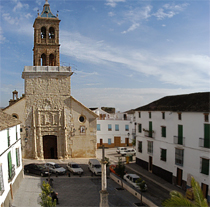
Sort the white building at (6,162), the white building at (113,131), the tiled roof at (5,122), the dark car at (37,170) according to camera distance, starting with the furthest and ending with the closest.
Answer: the white building at (113,131) < the dark car at (37,170) < the tiled roof at (5,122) < the white building at (6,162)

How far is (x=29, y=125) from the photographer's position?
105 feet

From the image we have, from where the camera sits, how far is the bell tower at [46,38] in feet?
108

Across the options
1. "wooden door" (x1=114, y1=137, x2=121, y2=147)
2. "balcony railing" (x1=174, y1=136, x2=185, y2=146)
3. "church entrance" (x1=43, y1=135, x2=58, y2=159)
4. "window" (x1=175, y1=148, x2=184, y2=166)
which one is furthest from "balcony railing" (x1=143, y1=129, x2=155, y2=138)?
"wooden door" (x1=114, y1=137, x2=121, y2=147)

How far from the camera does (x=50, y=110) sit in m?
32.5

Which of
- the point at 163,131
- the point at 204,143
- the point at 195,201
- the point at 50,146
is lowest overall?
the point at 50,146

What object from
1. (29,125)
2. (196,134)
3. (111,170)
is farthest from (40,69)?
(196,134)

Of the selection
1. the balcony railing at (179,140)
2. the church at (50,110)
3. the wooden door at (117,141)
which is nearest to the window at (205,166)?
the balcony railing at (179,140)

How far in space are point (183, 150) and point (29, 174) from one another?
16.3 m

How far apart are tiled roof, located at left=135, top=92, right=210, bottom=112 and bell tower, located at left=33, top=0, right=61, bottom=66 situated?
1460cm

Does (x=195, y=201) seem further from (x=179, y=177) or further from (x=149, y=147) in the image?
(x=149, y=147)

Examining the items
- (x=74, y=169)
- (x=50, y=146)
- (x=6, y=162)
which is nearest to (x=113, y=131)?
(x=50, y=146)

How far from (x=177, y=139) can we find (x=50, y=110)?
17.3m

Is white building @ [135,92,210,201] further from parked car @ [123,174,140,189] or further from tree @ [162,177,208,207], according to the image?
tree @ [162,177,208,207]

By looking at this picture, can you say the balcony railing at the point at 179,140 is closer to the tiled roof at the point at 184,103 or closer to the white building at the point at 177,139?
the white building at the point at 177,139
